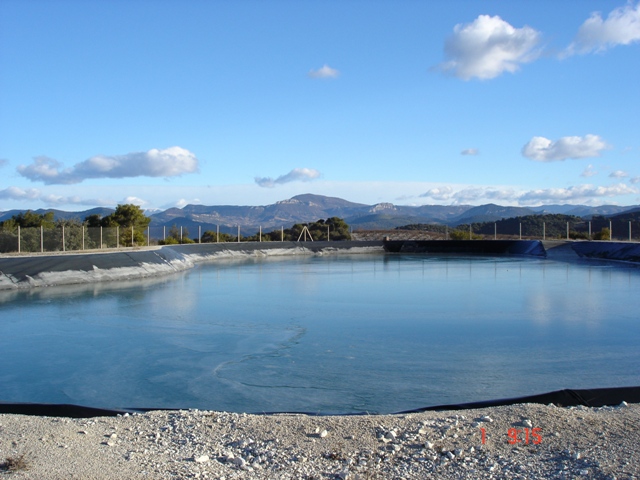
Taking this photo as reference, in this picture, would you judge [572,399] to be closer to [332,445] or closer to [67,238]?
[332,445]

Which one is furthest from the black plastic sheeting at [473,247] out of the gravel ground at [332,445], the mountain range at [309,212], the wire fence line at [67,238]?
the mountain range at [309,212]

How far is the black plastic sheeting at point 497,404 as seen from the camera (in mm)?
5383

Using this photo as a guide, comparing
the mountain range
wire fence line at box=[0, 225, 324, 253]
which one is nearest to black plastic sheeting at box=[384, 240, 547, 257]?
wire fence line at box=[0, 225, 324, 253]

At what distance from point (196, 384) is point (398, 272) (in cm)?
1785

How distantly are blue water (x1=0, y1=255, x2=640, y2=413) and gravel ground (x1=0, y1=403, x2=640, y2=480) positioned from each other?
42.8 inches

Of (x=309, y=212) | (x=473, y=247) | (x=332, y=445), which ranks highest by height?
(x=309, y=212)

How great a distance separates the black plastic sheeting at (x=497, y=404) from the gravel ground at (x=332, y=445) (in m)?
0.28

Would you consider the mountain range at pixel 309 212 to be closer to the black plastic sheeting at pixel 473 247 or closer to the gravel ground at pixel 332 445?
the black plastic sheeting at pixel 473 247

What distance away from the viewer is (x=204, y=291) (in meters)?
17.0

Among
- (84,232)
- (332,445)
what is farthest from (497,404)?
(84,232)

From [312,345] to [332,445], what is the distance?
15.1 ft

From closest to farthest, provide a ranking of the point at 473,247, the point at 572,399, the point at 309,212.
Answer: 1. the point at 572,399
2. the point at 473,247
3. the point at 309,212

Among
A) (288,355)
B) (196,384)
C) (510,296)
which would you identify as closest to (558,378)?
(288,355)

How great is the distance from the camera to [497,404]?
217 inches
